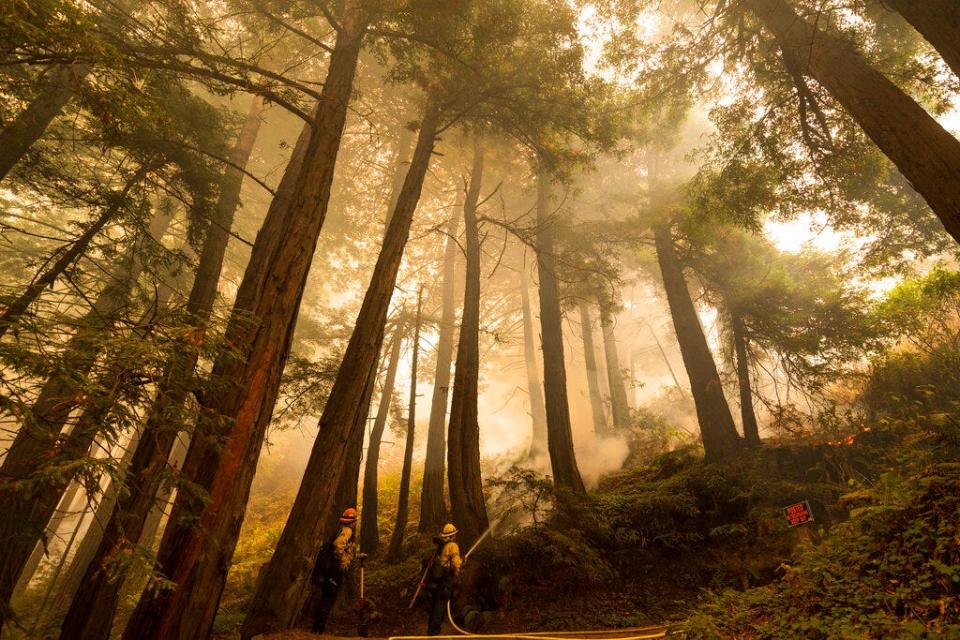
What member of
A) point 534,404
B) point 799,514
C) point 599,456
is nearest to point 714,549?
point 799,514

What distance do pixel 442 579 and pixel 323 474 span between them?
2.69 metres

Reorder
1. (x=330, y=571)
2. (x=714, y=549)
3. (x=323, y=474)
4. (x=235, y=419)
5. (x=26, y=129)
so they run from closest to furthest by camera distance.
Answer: (x=235, y=419), (x=323, y=474), (x=26, y=129), (x=330, y=571), (x=714, y=549)

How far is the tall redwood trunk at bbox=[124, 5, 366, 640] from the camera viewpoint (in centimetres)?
377

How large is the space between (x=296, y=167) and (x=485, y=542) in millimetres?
7205

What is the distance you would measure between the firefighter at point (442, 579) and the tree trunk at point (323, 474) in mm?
2020

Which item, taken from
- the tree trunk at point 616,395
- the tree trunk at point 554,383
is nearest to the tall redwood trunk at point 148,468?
the tree trunk at point 554,383

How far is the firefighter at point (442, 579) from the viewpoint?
667cm

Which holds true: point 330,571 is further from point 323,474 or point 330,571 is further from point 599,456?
point 599,456

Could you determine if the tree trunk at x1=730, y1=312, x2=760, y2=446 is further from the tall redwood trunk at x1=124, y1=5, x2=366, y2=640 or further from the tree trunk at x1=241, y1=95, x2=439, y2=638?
the tall redwood trunk at x1=124, y1=5, x2=366, y2=640

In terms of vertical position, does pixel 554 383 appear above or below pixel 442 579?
above

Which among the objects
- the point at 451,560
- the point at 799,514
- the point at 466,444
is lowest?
the point at 451,560

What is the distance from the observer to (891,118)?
18.6ft

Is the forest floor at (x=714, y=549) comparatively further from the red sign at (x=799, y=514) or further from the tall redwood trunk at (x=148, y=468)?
the tall redwood trunk at (x=148, y=468)

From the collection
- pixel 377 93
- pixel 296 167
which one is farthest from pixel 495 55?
pixel 377 93
